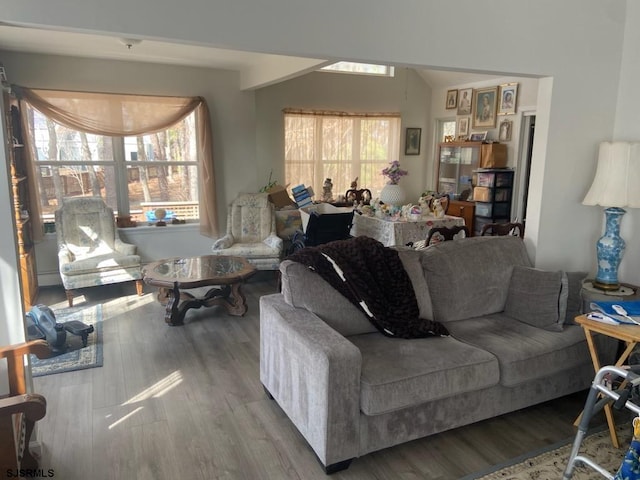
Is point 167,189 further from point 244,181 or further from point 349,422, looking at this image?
point 349,422

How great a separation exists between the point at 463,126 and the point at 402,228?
337cm

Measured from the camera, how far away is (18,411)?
5.66 feet

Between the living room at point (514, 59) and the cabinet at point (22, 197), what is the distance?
44cm

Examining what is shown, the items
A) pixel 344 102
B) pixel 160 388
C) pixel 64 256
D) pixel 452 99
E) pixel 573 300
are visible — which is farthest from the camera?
pixel 452 99

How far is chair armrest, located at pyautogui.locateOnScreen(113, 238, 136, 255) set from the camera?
200 inches

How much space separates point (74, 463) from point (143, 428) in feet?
1.23

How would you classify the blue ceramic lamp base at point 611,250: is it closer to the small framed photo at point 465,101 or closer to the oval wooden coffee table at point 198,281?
the oval wooden coffee table at point 198,281

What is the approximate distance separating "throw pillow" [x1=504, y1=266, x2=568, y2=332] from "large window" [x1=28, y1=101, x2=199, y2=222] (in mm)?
4145

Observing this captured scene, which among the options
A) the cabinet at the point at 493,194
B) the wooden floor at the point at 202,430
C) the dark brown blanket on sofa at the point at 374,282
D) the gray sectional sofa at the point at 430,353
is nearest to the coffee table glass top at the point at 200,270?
the wooden floor at the point at 202,430

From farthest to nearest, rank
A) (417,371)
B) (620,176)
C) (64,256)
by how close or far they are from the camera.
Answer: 1. (64,256)
2. (620,176)
3. (417,371)

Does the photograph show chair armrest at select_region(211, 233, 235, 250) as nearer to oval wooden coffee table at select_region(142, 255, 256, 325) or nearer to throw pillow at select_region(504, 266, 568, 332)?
oval wooden coffee table at select_region(142, 255, 256, 325)

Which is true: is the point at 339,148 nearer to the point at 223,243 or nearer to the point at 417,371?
the point at 223,243

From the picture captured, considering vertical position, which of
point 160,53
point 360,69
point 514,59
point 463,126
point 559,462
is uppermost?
point 360,69

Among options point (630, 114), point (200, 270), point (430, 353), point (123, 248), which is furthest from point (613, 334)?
point (123, 248)
